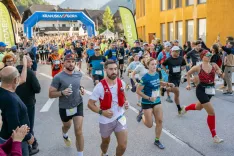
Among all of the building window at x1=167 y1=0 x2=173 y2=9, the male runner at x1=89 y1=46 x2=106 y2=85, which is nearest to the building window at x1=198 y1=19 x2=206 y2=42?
the building window at x1=167 y1=0 x2=173 y2=9

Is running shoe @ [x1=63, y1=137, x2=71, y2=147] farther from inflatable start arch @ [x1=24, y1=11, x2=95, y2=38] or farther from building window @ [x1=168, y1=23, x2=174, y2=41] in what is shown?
building window @ [x1=168, y1=23, x2=174, y2=41]

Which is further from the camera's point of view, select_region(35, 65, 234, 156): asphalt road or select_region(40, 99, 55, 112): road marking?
select_region(40, 99, 55, 112): road marking

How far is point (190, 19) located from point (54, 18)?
42.9ft

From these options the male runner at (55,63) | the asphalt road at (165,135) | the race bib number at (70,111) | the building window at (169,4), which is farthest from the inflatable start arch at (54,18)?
the race bib number at (70,111)

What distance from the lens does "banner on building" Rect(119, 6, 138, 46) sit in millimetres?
17031

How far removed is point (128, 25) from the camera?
1717cm

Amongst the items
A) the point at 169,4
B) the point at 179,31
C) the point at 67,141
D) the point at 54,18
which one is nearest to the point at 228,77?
the point at 67,141

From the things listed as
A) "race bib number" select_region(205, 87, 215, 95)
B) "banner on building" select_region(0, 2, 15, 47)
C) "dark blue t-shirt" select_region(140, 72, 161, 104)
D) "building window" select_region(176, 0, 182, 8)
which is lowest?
"race bib number" select_region(205, 87, 215, 95)

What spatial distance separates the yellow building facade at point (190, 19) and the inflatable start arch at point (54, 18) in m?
7.01

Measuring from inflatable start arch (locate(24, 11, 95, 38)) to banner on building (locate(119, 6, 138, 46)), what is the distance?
35.5 ft

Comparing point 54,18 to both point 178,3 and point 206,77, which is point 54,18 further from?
point 206,77

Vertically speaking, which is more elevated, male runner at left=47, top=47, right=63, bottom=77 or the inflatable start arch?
the inflatable start arch

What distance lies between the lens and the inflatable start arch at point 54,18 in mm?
25062

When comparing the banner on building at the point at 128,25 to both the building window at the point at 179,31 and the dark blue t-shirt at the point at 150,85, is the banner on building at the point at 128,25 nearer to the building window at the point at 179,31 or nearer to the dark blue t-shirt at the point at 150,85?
the building window at the point at 179,31
